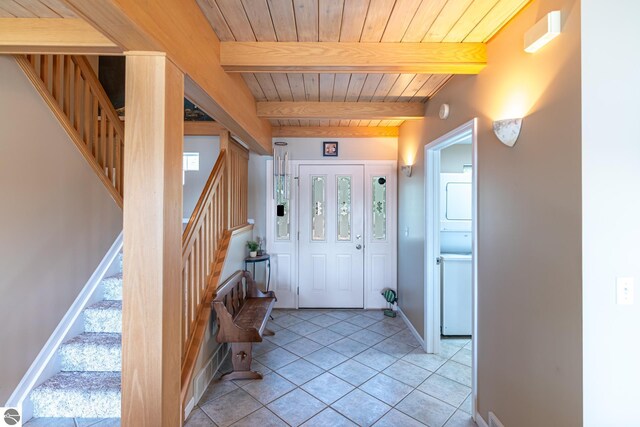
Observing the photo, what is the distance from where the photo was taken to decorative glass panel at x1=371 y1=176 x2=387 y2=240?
13.5 ft

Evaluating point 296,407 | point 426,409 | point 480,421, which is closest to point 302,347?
point 296,407

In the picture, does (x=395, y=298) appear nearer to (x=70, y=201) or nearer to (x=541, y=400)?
(x=541, y=400)

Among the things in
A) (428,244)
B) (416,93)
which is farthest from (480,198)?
(416,93)

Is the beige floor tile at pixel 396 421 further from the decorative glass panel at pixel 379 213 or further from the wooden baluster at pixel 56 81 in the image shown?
the wooden baluster at pixel 56 81

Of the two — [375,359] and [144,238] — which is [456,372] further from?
[144,238]

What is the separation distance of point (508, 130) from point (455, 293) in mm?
2212

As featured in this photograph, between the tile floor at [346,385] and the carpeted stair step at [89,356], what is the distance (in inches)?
29.2

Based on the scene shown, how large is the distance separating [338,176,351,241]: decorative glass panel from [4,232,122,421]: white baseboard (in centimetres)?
278

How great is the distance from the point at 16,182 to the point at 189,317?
1480mm

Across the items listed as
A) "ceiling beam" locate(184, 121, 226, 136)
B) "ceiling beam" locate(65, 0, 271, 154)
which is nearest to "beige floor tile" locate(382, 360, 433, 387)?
"ceiling beam" locate(65, 0, 271, 154)

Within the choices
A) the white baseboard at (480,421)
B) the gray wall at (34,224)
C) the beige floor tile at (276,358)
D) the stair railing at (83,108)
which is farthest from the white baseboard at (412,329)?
the stair railing at (83,108)

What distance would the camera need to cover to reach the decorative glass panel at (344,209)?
4121 millimetres

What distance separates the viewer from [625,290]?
1.13 m

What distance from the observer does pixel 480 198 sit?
6.36 feet
